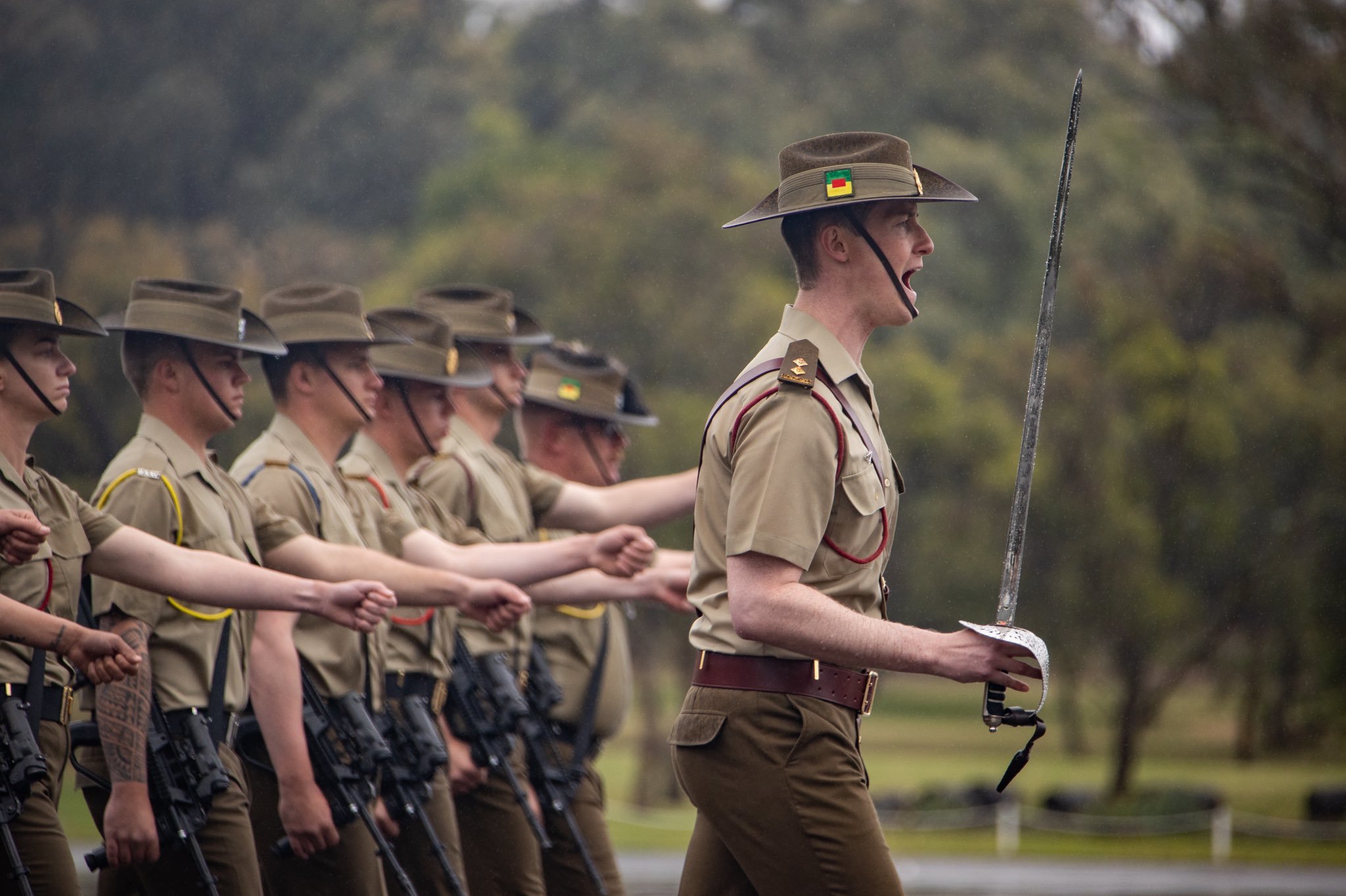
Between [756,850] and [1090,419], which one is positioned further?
[1090,419]

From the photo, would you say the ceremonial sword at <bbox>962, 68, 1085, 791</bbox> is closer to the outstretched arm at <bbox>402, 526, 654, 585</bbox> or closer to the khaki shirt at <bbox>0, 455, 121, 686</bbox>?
the outstretched arm at <bbox>402, 526, 654, 585</bbox>

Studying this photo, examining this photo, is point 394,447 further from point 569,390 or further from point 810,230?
point 810,230

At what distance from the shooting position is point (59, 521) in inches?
179

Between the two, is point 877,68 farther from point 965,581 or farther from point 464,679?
point 464,679

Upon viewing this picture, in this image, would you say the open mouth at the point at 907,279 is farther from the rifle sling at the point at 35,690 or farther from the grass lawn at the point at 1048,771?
the grass lawn at the point at 1048,771

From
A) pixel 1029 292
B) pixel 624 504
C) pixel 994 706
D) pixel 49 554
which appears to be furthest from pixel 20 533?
pixel 1029 292

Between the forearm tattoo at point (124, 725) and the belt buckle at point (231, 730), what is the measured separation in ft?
0.98

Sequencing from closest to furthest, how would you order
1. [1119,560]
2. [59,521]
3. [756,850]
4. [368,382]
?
[756,850] → [59,521] → [368,382] → [1119,560]

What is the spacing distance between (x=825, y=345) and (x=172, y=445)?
6.61 ft

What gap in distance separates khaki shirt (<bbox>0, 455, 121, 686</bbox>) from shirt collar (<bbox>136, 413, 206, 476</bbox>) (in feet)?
1.47

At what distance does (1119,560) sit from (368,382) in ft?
60.4

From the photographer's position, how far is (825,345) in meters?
4.06

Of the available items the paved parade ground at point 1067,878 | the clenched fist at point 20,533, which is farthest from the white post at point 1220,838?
the clenched fist at point 20,533

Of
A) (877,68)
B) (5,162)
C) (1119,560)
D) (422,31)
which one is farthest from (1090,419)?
(877,68)
